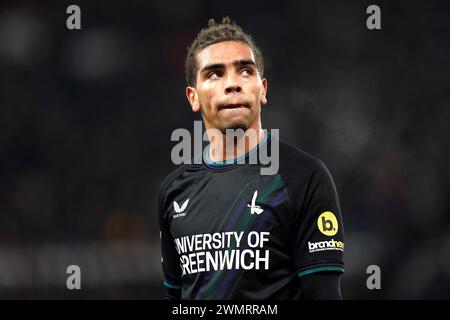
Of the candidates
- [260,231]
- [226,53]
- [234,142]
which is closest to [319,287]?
[260,231]

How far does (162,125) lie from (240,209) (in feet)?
25.4

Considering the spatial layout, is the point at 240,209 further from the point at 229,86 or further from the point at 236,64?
the point at 236,64

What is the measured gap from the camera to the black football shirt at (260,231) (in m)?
3.49

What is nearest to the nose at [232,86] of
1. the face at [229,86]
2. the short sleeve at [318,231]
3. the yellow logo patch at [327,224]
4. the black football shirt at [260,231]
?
the face at [229,86]

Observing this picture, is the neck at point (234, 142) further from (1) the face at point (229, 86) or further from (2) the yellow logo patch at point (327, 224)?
(2) the yellow logo patch at point (327, 224)

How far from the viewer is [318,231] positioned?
347 centimetres

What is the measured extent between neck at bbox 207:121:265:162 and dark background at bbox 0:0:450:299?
5.45m

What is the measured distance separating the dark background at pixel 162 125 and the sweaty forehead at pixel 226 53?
5.65 m

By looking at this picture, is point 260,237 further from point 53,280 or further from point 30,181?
point 30,181

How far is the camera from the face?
147 inches

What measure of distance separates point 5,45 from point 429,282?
7.63 metres

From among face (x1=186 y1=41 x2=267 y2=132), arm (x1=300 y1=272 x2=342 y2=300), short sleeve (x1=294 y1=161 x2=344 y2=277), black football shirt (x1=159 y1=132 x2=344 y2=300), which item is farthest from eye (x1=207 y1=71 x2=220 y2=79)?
arm (x1=300 y1=272 x2=342 y2=300)

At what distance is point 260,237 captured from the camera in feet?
11.6

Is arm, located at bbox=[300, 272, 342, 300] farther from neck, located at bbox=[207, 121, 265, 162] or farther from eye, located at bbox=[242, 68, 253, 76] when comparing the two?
eye, located at bbox=[242, 68, 253, 76]
